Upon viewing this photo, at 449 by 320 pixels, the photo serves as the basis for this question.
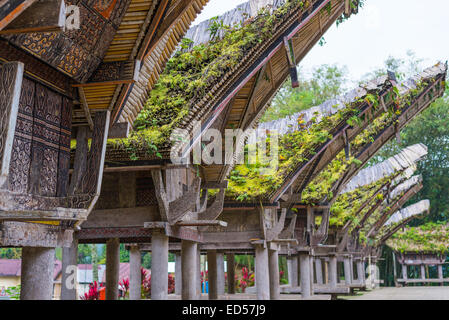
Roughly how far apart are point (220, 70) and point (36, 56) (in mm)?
4102

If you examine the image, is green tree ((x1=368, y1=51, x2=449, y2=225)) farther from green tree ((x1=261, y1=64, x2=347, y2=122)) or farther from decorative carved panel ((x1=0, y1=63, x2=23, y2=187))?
decorative carved panel ((x1=0, y1=63, x2=23, y2=187))

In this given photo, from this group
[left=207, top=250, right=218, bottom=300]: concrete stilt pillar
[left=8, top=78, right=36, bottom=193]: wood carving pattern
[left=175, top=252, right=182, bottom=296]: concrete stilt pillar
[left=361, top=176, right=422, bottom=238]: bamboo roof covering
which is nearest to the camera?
[left=8, top=78, right=36, bottom=193]: wood carving pattern

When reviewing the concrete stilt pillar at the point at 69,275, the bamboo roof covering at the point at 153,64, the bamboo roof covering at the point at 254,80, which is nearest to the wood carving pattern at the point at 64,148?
the bamboo roof covering at the point at 153,64

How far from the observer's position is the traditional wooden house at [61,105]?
462 centimetres

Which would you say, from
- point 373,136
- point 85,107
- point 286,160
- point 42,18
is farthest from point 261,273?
point 42,18

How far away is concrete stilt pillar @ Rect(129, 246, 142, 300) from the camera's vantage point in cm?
1516

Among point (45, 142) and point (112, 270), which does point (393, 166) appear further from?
point (45, 142)

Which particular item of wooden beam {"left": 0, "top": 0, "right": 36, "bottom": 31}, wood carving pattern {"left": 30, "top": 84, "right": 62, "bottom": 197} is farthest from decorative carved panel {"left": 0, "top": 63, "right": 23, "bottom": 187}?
wooden beam {"left": 0, "top": 0, "right": 36, "bottom": 31}

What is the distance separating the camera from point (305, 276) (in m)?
18.3

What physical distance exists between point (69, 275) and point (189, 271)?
2185 mm

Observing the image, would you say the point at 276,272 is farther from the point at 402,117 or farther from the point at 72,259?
the point at 72,259

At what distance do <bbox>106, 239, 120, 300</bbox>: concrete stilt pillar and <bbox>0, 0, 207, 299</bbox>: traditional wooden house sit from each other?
256 inches

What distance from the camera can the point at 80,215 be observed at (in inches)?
192
